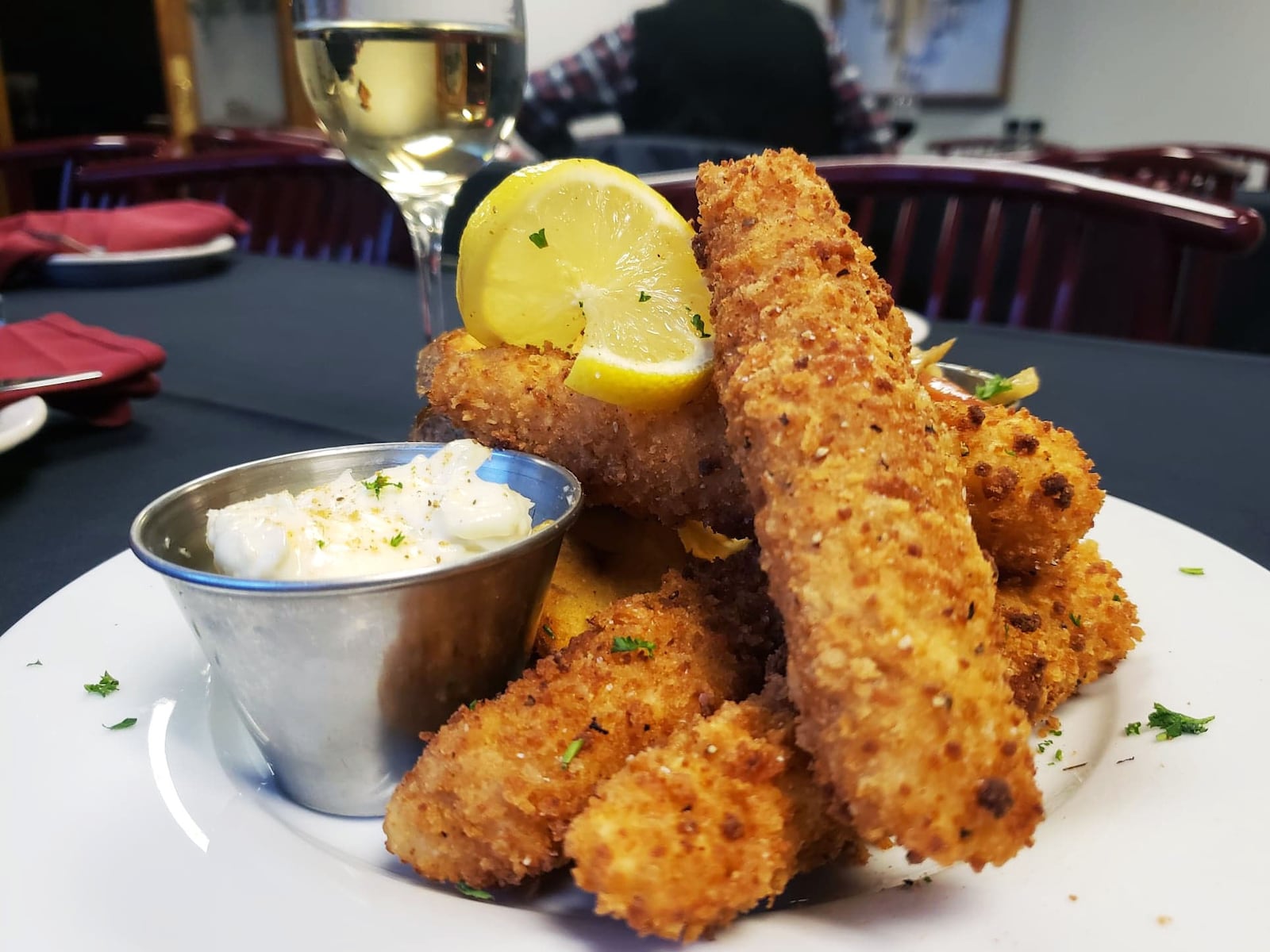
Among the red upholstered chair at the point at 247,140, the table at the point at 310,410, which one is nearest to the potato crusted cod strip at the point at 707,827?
the table at the point at 310,410

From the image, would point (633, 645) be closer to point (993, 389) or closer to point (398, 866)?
point (398, 866)

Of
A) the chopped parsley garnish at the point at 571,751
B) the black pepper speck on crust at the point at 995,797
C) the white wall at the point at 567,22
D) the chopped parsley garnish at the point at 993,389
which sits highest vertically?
the white wall at the point at 567,22

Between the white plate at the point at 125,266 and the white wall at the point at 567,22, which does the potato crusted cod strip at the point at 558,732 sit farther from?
the white wall at the point at 567,22

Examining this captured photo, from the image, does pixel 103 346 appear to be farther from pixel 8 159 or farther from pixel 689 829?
pixel 8 159

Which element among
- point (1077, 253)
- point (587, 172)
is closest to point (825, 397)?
point (587, 172)

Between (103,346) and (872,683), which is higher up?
(872,683)

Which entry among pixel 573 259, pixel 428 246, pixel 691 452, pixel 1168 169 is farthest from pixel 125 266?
pixel 1168 169

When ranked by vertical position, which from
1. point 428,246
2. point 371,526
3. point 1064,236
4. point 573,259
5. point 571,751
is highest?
point 573,259
